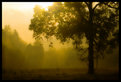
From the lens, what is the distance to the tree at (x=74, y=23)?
19.8 m

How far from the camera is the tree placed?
1983 centimetres

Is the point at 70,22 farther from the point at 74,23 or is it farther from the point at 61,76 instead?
the point at 61,76

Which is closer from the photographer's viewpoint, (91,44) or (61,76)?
(61,76)

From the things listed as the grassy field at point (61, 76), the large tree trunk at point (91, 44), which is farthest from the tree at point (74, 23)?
the grassy field at point (61, 76)

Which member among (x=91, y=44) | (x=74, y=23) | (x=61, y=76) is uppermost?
(x=74, y=23)

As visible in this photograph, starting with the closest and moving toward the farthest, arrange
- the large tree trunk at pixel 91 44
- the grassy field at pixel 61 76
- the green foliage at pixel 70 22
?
the grassy field at pixel 61 76 < the large tree trunk at pixel 91 44 < the green foliage at pixel 70 22

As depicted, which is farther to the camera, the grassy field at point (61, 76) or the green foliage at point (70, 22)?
the green foliage at point (70, 22)

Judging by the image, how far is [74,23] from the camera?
2000 cm

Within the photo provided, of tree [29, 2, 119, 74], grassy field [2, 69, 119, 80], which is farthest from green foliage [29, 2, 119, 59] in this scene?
grassy field [2, 69, 119, 80]

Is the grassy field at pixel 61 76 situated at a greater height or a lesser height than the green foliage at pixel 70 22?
lesser

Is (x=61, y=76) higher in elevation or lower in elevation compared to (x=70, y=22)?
lower

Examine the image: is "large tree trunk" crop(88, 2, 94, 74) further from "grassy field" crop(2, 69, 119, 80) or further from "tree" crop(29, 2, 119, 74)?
"grassy field" crop(2, 69, 119, 80)

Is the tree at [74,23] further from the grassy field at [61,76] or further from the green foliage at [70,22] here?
the grassy field at [61,76]

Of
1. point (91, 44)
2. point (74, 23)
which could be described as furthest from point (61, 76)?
point (74, 23)
